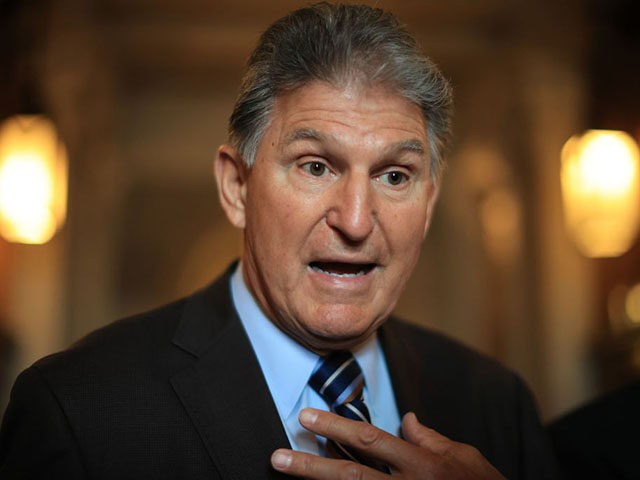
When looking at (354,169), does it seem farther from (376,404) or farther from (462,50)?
(462,50)

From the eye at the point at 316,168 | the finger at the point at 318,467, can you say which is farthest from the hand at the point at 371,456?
the eye at the point at 316,168

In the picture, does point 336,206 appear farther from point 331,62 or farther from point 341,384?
point 341,384

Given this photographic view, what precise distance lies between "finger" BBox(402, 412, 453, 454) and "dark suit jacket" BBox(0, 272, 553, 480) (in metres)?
0.32

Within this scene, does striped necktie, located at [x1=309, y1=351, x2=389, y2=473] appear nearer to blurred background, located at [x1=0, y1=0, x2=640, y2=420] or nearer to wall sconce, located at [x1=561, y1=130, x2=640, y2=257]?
blurred background, located at [x1=0, y1=0, x2=640, y2=420]

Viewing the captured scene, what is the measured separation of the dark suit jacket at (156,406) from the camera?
1.80m

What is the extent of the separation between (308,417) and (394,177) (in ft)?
2.18

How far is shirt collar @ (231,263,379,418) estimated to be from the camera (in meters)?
2.04

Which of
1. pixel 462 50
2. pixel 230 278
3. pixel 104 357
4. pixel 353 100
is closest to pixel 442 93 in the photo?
pixel 353 100

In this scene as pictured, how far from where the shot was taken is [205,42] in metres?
7.34

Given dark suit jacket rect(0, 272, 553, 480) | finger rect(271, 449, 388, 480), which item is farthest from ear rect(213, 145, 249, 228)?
finger rect(271, 449, 388, 480)

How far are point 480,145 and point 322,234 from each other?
21.2 feet

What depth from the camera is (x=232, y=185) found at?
2184 mm

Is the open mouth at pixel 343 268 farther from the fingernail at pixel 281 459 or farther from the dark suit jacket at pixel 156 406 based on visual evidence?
the fingernail at pixel 281 459

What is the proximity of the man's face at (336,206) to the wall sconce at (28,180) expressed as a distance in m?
3.43
